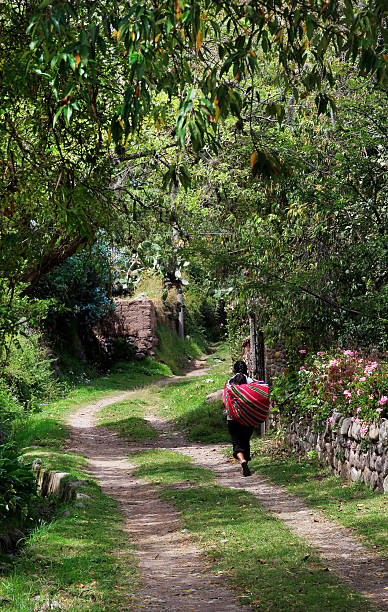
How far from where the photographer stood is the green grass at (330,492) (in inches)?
286

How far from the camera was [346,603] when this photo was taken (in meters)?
5.16

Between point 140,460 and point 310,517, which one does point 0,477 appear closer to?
point 310,517

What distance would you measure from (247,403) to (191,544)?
4221 millimetres

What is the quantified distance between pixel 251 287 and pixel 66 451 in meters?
5.66

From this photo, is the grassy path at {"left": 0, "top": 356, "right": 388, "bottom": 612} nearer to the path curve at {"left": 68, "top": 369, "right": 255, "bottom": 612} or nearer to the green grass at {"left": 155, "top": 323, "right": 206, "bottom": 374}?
the path curve at {"left": 68, "top": 369, "right": 255, "bottom": 612}

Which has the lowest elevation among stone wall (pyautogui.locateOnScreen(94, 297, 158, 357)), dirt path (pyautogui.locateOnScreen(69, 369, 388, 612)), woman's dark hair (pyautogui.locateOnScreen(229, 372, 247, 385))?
dirt path (pyautogui.locateOnScreen(69, 369, 388, 612))

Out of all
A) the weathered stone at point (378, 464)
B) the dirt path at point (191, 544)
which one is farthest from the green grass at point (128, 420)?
the weathered stone at point (378, 464)

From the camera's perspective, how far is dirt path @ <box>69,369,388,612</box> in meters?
5.53

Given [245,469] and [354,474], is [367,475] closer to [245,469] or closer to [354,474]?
[354,474]

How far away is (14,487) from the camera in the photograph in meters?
7.87

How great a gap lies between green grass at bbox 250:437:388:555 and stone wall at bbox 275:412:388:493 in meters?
0.16

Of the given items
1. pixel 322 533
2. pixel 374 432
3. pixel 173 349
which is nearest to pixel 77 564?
pixel 322 533

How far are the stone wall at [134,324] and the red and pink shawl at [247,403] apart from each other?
2053cm

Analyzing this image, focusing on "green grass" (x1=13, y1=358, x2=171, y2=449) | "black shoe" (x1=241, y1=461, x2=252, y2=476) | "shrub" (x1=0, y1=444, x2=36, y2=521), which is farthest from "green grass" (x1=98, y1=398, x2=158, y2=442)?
"shrub" (x1=0, y1=444, x2=36, y2=521)
